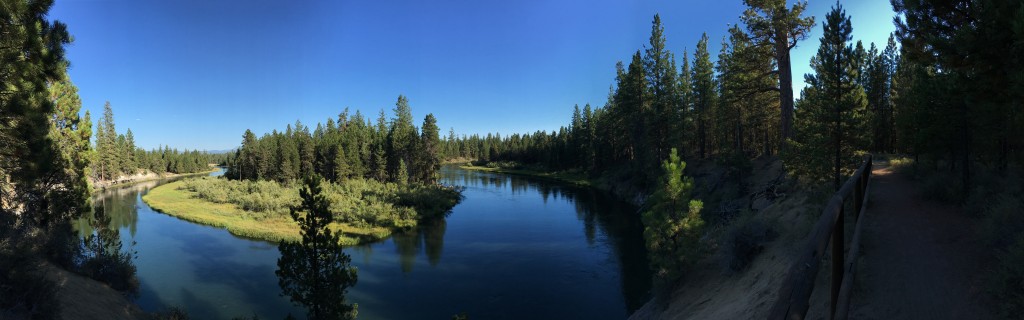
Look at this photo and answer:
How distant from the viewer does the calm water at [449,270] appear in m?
21.9

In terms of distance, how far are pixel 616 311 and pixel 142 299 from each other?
26.4 meters

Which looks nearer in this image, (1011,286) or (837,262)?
(837,262)

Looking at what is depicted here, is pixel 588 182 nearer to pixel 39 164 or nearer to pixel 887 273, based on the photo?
pixel 887 273

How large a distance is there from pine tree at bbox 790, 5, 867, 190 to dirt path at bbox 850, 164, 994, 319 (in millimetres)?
6769

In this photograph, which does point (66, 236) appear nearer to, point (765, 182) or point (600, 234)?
point (600, 234)

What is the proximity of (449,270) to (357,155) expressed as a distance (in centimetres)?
5160

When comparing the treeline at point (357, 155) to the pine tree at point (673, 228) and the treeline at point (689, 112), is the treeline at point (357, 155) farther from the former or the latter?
the pine tree at point (673, 228)

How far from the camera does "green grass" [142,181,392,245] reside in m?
37.5

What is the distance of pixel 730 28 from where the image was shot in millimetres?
23016

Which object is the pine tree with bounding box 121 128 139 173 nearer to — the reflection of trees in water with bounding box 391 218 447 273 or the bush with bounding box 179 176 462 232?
the bush with bounding box 179 176 462 232

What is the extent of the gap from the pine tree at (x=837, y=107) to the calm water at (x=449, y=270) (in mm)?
11395

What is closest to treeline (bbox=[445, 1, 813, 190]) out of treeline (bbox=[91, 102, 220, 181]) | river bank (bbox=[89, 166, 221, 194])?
treeline (bbox=[91, 102, 220, 181])

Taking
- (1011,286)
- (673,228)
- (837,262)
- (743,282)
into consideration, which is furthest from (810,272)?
(673,228)

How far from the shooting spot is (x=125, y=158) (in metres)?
106
